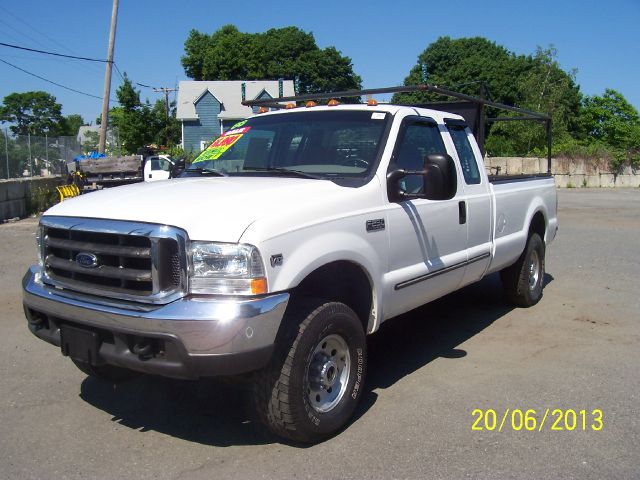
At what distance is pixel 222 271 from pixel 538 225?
4.95 metres

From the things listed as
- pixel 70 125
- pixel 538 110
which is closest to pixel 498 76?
pixel 538 110

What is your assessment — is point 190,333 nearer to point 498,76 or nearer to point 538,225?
point 538,225

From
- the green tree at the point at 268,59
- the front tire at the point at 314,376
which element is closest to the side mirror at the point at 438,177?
the front tire at the point at 314,376

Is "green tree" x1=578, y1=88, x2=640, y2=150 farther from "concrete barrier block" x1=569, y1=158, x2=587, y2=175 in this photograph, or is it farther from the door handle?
the door handle

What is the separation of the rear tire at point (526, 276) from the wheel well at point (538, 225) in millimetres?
82

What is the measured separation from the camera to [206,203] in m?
3.42

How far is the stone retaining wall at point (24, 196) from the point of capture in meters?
15.0

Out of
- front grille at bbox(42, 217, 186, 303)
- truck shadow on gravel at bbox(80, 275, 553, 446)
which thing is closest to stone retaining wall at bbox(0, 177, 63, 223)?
truck shadow on gravel at bbox(80, 275, 553, 446)

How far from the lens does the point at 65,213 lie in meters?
3.72

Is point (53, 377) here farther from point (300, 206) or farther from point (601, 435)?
point (601, 435)

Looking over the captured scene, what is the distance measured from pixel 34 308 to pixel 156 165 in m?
21.1

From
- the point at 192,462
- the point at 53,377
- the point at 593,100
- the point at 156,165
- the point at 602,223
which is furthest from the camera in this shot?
the point at 593,100

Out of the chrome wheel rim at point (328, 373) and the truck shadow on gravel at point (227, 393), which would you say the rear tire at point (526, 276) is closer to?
the truck shadow on gravel at point (227, 393)

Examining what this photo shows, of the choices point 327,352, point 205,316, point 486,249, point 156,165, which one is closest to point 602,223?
point 486,249
